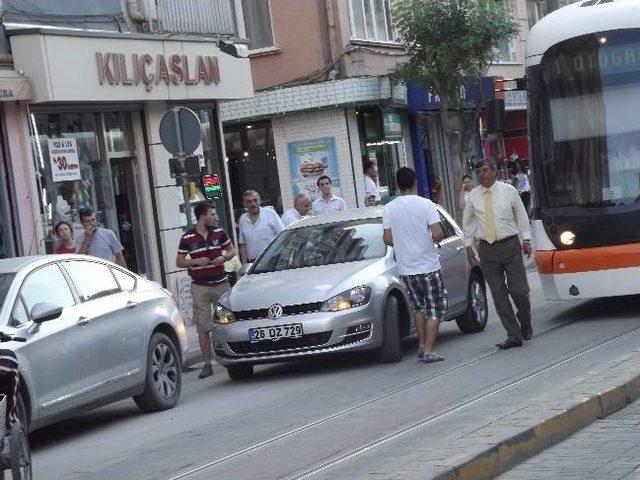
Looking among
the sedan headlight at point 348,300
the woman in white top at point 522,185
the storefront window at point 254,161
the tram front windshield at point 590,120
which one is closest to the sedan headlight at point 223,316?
the sedan headlight at point 348,300

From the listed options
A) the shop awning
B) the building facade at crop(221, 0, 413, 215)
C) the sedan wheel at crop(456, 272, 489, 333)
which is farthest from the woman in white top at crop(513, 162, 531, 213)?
the sedan wheel at crop(456, 272, 489, 333)

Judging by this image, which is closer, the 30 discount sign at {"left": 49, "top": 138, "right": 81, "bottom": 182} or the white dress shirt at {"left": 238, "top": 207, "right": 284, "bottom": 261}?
the white dress shirt at {"left": 238, "top": 207, "right": 284, "bottom": 261}

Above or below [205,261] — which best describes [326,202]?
above

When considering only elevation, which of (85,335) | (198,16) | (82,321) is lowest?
(85,335)

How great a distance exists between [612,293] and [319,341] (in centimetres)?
362

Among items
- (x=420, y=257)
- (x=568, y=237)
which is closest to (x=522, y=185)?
(x=568, y=237)

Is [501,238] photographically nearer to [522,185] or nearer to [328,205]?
[328,205]

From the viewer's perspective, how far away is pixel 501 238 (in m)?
15.2

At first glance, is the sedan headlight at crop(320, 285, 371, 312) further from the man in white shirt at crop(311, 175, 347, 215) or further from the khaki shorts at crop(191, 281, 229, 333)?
the man in white shirt at crop(311, 175, 347, 215)

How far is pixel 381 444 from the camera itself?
9.81 metres

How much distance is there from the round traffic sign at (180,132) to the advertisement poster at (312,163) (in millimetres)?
11806

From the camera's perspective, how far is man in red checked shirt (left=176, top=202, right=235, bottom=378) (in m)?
15.9

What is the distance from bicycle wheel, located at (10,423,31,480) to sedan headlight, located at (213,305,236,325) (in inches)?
237

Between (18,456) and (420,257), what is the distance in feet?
22.0
